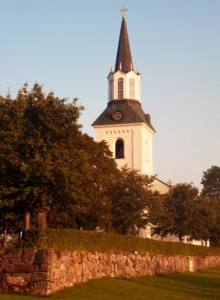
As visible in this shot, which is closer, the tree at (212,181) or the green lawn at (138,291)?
the green lawn at (138,291)

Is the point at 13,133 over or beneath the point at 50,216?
over

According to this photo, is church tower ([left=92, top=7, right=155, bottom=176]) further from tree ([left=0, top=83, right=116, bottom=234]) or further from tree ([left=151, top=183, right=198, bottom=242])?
tree ([left=0, top=83, right=116, bottom=234])

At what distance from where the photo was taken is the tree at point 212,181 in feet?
406

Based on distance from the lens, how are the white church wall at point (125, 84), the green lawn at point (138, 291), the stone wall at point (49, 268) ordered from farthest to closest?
1. the white church wall at point (125, 84)
2. the stone wall at point (49, 268)
3. the green lawn at point (138, 291)

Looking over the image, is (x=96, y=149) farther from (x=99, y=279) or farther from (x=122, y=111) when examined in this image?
(x=122, y=111)

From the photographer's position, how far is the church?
73312 mm

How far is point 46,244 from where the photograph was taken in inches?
939

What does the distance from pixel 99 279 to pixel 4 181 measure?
7.24 meters

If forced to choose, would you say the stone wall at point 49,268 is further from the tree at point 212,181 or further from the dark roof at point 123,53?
the tree at point 212,181

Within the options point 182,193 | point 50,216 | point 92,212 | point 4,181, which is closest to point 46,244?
point 4,181

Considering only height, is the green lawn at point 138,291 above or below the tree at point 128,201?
below

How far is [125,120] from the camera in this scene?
243ft

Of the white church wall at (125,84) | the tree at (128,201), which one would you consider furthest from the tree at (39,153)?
the white church wall at (125,84)

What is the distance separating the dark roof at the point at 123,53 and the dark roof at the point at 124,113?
5.43 meters
